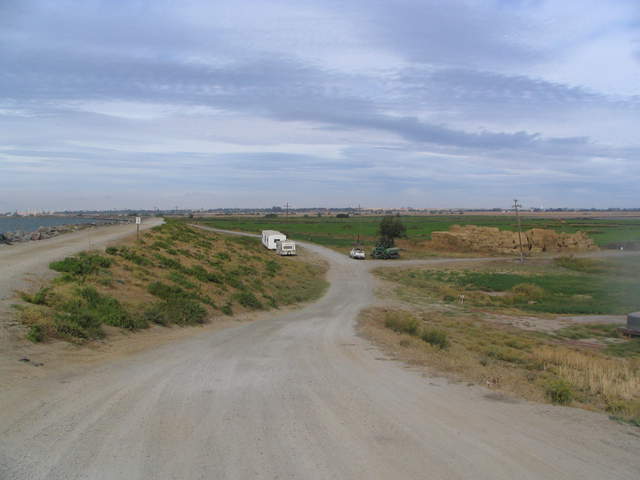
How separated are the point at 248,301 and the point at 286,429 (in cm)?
1897

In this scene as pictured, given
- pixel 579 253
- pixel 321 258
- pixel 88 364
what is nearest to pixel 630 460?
pixel 88 364

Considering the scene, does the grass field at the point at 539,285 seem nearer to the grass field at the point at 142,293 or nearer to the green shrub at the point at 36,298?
the grass field at the point at 142,293

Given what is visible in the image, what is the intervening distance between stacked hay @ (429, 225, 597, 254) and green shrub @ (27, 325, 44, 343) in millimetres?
80376

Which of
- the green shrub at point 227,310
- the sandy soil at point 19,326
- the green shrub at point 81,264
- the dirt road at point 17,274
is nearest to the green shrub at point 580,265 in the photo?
the green shrub at point 227,310

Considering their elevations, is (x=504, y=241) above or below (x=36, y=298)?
below

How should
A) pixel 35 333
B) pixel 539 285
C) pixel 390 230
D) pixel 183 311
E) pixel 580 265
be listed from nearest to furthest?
pixel 35 333 < pixel 183 311 < pixel 539 285 < pixel 580 265 < pixel 390 230

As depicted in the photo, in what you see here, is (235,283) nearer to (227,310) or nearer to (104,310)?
(227,310)

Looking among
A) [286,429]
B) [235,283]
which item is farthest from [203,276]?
[286,429]

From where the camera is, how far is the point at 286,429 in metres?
7.66

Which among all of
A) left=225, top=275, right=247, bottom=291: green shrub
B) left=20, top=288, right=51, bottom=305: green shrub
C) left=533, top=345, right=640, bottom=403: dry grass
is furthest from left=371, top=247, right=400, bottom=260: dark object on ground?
left=20, top=288, right=51, bottom=305: green shrub

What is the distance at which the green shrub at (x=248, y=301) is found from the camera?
2597 cm

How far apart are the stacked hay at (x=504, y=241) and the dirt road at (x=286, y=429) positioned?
79.2 meters

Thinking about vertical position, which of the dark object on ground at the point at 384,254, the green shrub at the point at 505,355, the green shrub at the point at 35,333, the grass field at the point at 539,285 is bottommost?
the grass field at the point at 539,285

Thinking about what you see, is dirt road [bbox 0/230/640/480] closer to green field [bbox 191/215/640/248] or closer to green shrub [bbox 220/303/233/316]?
green shrub [bbox 220/303/233/316]
